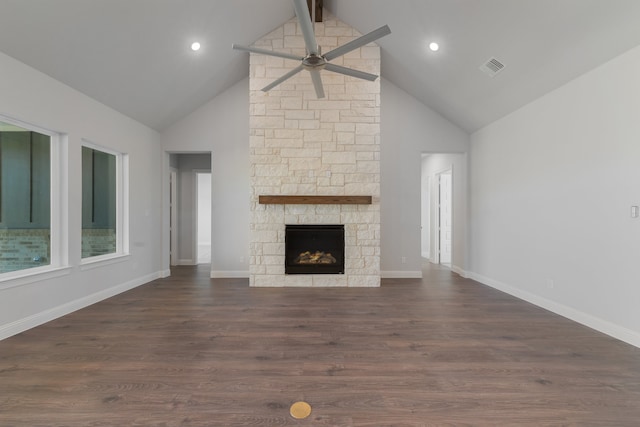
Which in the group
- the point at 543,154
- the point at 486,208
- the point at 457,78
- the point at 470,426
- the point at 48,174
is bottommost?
the point at 470,426

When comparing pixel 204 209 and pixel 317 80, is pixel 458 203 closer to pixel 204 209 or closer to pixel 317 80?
pixel 317 80

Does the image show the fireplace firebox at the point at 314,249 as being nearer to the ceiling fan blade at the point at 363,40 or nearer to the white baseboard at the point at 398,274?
the white baseboard at the point at 398,274

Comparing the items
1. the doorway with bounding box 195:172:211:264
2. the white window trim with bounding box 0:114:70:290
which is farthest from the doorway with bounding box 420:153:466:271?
the doorway with bounding box 195:172:211:264

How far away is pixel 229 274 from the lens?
18.0 feet

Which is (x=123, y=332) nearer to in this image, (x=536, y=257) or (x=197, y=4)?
(x=197, y=4)

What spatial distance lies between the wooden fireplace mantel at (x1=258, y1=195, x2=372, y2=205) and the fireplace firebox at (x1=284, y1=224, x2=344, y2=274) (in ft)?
1.26

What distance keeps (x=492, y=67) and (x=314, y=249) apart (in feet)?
11.1

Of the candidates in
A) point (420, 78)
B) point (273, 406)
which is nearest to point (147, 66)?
point (420, 78)

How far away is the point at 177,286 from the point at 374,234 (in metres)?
3.15

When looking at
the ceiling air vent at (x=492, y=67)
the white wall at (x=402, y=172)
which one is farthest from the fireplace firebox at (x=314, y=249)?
the ceiling air vent at (x=492, y=67)

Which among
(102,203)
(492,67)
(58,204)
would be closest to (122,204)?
(102,203)

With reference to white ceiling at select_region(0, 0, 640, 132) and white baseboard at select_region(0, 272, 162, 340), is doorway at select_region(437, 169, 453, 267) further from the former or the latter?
white baseboard at select_region(0, 272, 162, 340)

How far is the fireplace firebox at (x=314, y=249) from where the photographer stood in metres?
4.85

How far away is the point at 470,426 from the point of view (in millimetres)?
1618
